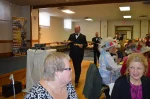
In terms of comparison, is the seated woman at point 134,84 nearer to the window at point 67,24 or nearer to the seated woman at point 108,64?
the seated woman at point 108,64

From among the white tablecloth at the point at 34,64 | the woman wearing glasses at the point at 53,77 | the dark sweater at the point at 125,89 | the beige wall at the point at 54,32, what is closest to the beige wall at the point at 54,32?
the beige wall at the point at 54,32

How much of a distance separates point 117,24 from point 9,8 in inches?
374

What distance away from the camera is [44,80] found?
4.01 ft

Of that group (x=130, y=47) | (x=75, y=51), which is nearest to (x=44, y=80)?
(x=130, y=47)

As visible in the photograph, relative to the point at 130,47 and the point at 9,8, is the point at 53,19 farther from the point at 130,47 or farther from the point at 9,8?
the point at 130,47

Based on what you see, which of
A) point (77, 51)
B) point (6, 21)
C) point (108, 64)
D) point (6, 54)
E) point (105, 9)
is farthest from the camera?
point (105, 9)

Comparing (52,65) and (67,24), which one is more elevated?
(67,24)

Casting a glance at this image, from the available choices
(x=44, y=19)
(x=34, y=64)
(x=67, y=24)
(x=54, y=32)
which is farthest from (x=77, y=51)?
(x=67, y=24)

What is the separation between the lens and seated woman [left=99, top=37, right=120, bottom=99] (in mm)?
2863

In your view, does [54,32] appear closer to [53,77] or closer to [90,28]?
[90,28]

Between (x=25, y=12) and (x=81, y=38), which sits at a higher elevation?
(x=25, y=12)

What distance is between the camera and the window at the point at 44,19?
9.88m

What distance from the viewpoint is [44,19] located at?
→ 10305mm

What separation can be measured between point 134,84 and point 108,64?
1.14 metres
